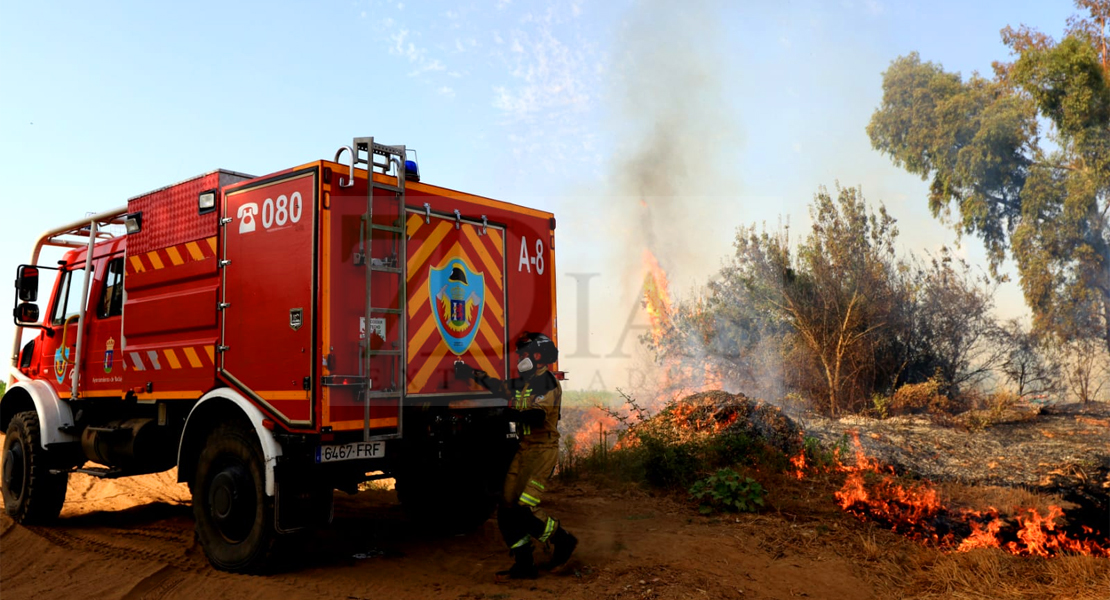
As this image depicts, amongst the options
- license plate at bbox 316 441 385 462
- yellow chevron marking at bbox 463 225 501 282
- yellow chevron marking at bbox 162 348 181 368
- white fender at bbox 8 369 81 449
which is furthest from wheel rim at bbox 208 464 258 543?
white fender at bbox 8 369 81 449

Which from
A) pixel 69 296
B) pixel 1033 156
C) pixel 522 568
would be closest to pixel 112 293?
pixel 69 296

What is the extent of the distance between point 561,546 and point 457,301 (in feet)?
7.12

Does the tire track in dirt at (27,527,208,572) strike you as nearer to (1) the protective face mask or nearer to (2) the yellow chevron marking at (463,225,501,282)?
(1) the protective face mask

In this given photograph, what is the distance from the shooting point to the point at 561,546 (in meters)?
5.86

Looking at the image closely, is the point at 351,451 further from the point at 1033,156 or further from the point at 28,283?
the point at 1033,156

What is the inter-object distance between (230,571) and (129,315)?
284 cm

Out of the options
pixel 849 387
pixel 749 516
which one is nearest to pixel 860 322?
pixel 849 387

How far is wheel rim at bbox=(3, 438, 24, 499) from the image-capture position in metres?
8.42

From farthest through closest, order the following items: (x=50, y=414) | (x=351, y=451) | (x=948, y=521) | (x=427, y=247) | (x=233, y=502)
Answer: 1. (x=50, y=414)
2. (x=948, y=521)
3. (x=427, y=247)
4. (x=233, y=502)
5. (x=351, y=451)

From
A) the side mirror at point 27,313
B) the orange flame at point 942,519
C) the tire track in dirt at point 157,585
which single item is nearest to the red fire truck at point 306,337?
the tire track in dirt at point 157,585

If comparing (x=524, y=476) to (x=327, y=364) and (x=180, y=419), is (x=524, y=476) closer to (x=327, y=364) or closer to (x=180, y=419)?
(x=327, y=364)

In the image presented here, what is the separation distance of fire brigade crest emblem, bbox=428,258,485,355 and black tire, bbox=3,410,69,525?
5229mm

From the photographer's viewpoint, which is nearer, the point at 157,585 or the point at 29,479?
the point at 157,585

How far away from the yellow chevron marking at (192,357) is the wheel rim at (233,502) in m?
0.93
